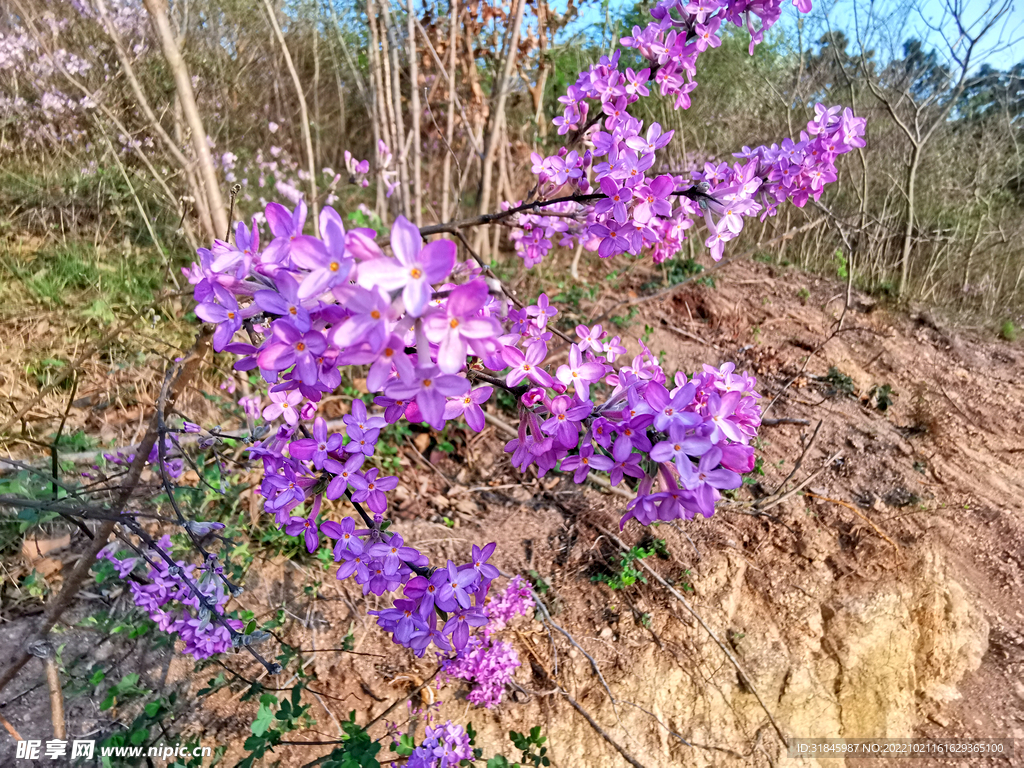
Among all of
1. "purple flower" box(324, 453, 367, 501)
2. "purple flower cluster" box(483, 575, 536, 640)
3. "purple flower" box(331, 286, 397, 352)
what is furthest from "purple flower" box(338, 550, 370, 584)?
"purple flower cluster" box(483, 575, 536, 640)

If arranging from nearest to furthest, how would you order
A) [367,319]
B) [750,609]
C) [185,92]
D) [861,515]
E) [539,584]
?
[367,319]
[185,92]
[539,584]
[750,609]
[861,515]

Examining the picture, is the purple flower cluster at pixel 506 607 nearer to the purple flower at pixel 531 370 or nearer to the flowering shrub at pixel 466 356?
the flowering shrub at pixel 466 356

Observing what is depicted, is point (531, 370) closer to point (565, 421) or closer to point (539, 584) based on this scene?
point (565, 421)

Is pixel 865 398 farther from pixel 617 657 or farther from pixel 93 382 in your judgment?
pixel 93 382

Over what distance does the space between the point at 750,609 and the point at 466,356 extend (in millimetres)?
2544

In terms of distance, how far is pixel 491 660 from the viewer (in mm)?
2066

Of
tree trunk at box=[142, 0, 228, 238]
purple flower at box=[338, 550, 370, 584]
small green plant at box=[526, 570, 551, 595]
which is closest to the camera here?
purple flower at box=[338, 550, 370, 584]

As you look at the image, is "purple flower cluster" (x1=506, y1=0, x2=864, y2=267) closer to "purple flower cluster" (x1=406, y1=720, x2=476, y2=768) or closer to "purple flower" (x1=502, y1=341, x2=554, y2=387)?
"purple flower" (x1=502, y1=341, x2=554, y2=387)

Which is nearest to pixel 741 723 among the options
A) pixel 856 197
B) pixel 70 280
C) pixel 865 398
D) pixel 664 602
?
pixel 664 602

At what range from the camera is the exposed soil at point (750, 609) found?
2199mm

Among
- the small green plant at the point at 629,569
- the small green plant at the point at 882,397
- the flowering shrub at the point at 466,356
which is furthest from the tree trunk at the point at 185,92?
the small green plant at the point at 882,397

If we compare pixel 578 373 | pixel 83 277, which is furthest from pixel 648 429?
pixel 83 277

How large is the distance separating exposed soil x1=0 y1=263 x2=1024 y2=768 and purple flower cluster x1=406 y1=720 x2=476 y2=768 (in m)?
0.58

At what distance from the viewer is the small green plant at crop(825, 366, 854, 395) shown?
4.02m
